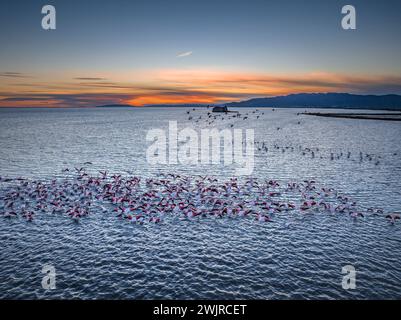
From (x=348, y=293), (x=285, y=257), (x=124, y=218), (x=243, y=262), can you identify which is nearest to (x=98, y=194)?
(x=124, y=218)

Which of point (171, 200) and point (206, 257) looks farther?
point (171, 200)

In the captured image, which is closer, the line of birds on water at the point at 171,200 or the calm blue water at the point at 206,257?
the calm blue water at the point at 206,257

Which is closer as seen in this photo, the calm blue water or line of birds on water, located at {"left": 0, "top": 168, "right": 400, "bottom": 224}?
the calm blue water

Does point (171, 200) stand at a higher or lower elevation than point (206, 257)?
higher

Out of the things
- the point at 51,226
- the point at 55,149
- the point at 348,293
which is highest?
the point at 55,149

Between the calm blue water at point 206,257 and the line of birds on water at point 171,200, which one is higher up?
the line of birds on water at point 171,200

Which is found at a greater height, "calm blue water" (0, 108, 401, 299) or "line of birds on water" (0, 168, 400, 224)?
"line of birds on water" (0, 168, 400, 224)
